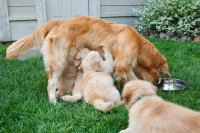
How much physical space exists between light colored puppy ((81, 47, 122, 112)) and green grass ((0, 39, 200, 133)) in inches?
3.7

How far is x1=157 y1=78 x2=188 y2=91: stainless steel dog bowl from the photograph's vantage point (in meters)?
3.38

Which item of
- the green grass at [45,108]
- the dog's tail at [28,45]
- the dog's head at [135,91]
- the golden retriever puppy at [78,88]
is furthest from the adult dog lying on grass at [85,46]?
the dog's head at [135,91]

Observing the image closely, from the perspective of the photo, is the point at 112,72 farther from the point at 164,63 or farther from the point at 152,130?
the point at 152,130

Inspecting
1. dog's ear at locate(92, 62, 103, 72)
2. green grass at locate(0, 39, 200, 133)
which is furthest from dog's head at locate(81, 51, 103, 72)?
green grass at locate(0, 39, 200, 133)

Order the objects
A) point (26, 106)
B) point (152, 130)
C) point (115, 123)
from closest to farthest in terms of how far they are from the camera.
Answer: point (152, 130) < point (115, 123) < point (26, 106)

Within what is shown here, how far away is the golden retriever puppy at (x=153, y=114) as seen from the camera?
1.54 meters

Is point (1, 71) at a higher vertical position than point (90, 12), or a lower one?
lower

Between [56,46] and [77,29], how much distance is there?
1.23 ft

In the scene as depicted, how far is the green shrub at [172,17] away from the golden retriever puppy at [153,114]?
5324 mm

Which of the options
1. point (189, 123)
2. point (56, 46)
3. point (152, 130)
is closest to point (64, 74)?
point (56, 46)

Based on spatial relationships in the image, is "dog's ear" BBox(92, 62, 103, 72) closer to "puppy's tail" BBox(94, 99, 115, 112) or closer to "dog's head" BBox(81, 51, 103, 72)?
"dog's head" BBox(81, 51, 103, 72)

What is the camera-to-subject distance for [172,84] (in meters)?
3.49

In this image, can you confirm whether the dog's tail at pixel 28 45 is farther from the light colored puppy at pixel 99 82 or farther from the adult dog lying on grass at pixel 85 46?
the light colored puppy at pixel 99 82

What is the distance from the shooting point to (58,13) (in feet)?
23.8
